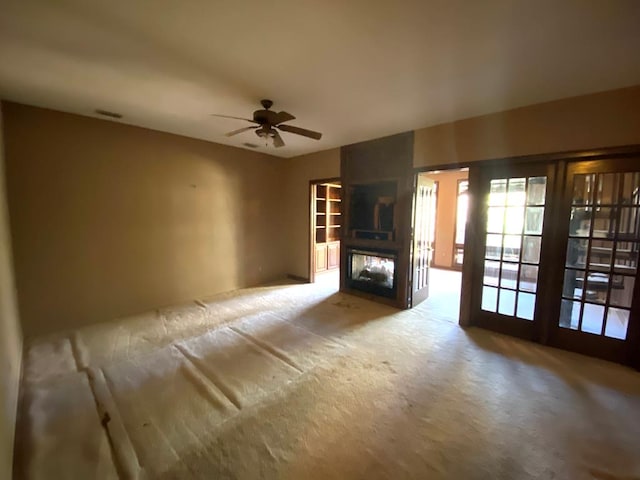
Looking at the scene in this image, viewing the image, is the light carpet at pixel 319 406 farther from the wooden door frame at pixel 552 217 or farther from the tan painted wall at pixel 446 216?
the tan painted wall at pixel 446 216

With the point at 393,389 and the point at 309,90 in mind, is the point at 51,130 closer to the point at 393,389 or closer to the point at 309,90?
the point at 309,90

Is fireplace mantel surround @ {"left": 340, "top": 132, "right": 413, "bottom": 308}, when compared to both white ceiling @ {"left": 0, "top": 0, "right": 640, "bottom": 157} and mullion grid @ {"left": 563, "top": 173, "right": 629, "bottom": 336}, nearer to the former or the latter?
white ceiling @ {"left": 0, "top": 0, "right": 640, "bottom": 157}

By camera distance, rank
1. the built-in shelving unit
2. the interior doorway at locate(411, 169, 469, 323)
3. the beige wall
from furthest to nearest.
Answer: the built-in shelving unit
the interior doorway at locate(411, 169, 469, 323)
the beige wall

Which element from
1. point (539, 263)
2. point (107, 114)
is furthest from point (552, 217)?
point (107, 114)

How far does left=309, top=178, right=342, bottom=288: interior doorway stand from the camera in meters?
5.48

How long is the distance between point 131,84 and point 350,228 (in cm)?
341

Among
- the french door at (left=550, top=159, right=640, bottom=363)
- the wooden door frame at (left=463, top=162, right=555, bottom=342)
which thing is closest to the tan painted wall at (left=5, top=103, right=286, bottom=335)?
the wooden door frame at (left=463, top=162, right=555, bottom=342)

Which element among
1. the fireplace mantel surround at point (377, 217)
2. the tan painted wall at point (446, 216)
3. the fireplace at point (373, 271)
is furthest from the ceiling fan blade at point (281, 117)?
the tan painted wall at point (446, 216)

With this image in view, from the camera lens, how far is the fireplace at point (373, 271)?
13.9 feet

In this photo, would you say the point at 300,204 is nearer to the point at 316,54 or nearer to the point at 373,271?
the point at 373,271

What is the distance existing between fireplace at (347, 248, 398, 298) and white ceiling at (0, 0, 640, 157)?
7.05ft

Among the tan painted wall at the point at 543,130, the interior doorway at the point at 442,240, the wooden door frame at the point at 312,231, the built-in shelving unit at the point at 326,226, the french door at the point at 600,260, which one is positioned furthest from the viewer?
the built-in shelving unit at the point at 326,226

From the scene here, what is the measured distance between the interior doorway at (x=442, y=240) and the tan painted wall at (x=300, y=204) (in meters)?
1.89

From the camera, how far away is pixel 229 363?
2604 millimetres
